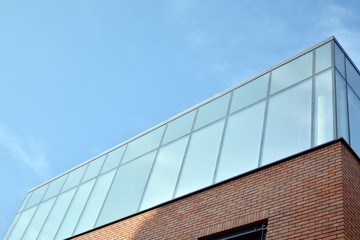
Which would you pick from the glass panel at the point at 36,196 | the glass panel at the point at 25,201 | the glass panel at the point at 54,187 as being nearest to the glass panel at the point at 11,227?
the glass panel at the point at 25,201

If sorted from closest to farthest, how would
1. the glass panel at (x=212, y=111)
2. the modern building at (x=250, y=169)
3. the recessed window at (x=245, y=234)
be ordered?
the modern building at (x=250, y=169) → the recessed window at (x=245, y=234) → the glass panel at (x=212, y=111)

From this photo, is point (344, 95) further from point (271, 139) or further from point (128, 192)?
point (128, 192)

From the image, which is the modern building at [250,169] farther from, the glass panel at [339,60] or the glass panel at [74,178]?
the glass panel at [74,178]

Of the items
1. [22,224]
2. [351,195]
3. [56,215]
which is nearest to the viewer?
[351,195]

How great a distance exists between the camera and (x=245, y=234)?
963cm

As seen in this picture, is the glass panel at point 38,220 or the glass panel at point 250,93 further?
the glass panel at point 38,220

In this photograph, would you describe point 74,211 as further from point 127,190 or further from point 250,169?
point 250,169

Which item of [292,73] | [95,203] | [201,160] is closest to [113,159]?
[95,203]

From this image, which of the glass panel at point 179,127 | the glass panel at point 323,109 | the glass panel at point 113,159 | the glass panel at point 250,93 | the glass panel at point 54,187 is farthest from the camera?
the glass panel at point 54,187

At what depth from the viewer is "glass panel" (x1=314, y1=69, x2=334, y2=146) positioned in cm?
1004

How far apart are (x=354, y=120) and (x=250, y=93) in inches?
130

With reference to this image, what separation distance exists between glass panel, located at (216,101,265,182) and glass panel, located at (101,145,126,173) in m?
5.86

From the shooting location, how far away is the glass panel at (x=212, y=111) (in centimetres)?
1397

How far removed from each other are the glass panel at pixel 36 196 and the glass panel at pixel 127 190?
6.49 m
